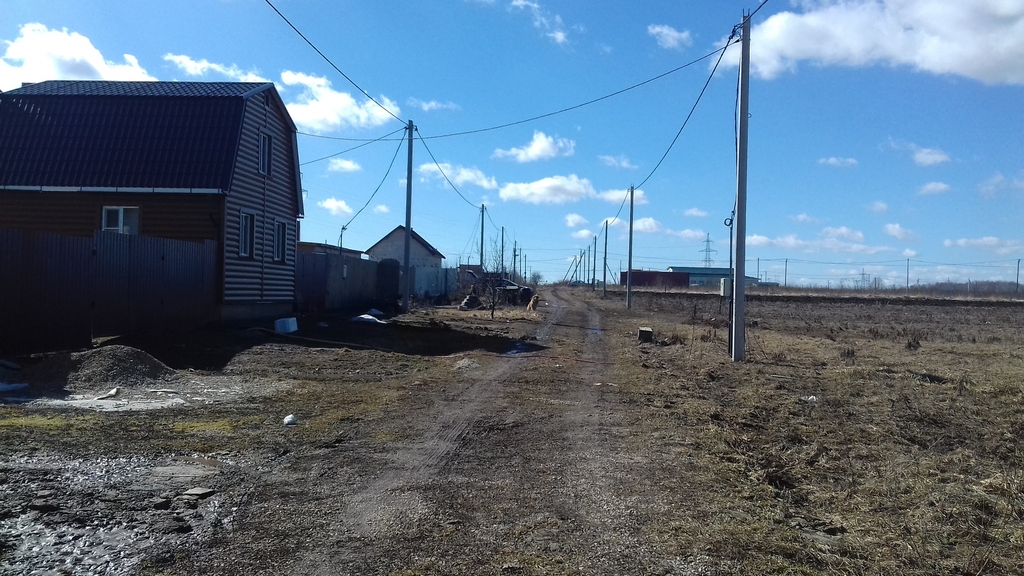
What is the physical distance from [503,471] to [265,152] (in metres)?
18.4

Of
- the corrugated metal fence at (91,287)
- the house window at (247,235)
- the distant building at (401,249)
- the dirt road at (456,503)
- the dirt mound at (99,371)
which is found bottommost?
the dirt road at (456,503)

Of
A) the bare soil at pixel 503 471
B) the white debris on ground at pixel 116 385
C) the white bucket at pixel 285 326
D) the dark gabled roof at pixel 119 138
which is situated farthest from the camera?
the dark gabled roof at pixel 119 138

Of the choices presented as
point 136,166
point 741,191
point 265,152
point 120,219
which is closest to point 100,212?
point 120,219

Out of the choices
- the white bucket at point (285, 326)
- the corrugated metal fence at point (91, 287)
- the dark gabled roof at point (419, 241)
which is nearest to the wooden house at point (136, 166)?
the corrugated metal fence at point (91, 287)

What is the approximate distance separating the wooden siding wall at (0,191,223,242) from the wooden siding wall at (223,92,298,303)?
534mm

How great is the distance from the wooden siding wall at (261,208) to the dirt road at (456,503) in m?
12.8

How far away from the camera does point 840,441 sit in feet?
25.6

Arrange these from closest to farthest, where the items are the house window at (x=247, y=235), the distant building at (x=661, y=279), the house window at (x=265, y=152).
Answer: the house window at (x=247, y=235) < the house window at (x=265, y=152) < the distant building at (x=661, y=279)

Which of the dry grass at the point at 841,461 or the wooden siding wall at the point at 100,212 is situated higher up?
the wooden siding wall at the point at 100,212

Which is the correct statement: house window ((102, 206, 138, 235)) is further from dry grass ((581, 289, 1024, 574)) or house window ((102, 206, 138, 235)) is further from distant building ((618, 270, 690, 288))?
distant building ((618, 270, 690, 288))

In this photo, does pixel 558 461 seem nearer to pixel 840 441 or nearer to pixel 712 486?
pixel 712 486

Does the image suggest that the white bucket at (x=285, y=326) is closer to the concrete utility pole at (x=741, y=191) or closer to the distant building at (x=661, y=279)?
the concrete utility pole at (x=741, y=191)

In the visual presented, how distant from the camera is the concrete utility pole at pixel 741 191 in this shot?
15422 mm

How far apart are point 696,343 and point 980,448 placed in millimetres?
11892
